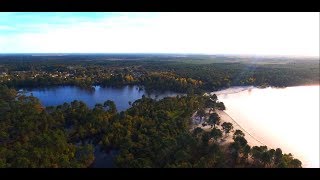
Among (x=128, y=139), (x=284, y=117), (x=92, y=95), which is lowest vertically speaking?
(x=92, y=95)

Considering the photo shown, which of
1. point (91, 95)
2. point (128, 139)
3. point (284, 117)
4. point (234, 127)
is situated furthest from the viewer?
point (91, 95)

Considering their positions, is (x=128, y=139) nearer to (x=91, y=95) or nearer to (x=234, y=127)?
(x=234, y=127)

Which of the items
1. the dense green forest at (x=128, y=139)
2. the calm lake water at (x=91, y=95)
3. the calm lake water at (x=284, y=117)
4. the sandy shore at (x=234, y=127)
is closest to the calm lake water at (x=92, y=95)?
the calm lake water at (x=91, y=95)

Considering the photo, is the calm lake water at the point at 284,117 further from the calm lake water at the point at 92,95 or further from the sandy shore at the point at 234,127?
the calm lake water at the point at 92,95

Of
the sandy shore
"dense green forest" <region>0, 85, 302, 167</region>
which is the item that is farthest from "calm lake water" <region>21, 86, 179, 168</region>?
the sandy shore

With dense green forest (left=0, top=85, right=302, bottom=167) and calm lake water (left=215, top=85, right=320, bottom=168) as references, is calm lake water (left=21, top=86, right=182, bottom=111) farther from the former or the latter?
calm lake water (left=215, top=85, right=320, bottom=168)

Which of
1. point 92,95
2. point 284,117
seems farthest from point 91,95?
point 284,117

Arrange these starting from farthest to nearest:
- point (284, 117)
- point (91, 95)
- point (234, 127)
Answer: point (91, 95) → point (284, 117) → point (234, 127)
